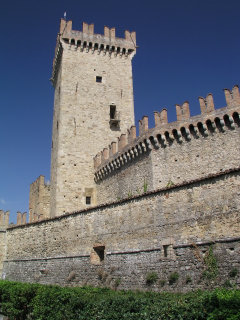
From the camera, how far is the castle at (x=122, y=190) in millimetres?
8625

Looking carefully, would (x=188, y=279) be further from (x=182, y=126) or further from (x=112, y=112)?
(x=112, y=112)

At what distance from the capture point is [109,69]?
76.6 feet

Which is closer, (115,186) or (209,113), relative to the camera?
(209,113)

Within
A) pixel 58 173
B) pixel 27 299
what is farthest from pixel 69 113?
pixel 27 299

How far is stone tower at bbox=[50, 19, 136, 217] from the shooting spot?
20.0 m

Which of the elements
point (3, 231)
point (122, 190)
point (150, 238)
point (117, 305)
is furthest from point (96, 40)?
point (117, 305)

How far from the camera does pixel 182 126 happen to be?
1439 cm

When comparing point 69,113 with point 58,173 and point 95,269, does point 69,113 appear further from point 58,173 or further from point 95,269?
point 95,269

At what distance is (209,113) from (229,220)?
6.69m

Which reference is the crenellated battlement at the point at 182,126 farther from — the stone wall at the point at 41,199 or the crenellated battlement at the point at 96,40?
the crenellated battlement at the point at 96,40

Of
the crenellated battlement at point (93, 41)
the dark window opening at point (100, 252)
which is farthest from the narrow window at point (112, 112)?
the dark window opening at point (100, 252)

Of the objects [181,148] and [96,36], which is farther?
[96,36]

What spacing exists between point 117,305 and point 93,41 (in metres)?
20.5

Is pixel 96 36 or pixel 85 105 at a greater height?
pixel 96 36
